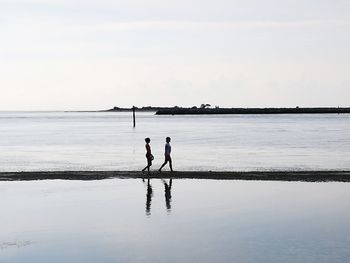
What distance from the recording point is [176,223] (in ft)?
55.9

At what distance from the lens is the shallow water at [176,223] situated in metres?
13.6

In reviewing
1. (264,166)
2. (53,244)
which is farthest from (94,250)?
(264,166)

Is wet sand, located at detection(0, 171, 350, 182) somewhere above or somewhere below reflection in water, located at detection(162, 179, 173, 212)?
below

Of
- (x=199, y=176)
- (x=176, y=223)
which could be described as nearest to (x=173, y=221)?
(x=176, y=223)

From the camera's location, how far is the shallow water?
1358 centimetres

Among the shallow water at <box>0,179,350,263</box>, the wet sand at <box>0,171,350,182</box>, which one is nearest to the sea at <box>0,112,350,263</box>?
the shallow water at <box>0,179,350,263</box>

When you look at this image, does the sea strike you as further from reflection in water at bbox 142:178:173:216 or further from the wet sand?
the wet sand

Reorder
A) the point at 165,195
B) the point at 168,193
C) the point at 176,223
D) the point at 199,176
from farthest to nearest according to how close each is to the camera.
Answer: the point at 199,176 < the point at 168,193 < the point at 165,195 < the point at 176,223

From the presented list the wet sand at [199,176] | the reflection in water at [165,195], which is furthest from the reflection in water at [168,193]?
the wet sand at [199,176]

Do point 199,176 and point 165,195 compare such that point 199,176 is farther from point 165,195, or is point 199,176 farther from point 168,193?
point 165,195

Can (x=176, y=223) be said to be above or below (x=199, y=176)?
above

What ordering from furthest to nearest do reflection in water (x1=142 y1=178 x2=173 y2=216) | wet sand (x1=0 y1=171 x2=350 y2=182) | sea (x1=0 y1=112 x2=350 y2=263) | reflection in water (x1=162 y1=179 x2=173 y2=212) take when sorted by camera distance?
wet sand (x1=0 y1=171 x2=350 y2=182) < reflection in water (x1=162 y1=179 x2=173 y2=212) < reflection in water (x1=142 y1=178 x2=173 y2=216) < sea (x1=0 y1=112 x2=350 y2=263)

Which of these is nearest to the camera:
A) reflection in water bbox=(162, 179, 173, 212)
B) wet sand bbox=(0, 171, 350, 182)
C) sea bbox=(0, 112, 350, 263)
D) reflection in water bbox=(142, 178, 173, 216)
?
sea bbox=(0, 112, 350, 263)

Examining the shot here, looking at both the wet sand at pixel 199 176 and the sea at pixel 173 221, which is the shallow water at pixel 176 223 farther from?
the wet sand at pixel 199 176
